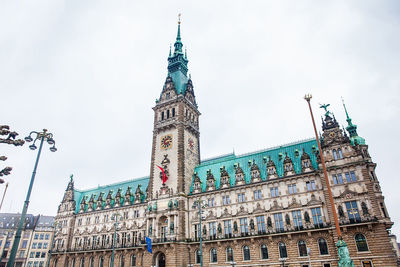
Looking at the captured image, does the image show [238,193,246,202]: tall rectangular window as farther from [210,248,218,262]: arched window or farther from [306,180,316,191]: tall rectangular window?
[306,180,316,191]: tall rectangular window

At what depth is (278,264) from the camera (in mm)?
45500

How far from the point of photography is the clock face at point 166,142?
213 ft

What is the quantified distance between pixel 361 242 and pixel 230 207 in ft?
73.3

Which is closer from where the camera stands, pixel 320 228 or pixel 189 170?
pixel 320 228

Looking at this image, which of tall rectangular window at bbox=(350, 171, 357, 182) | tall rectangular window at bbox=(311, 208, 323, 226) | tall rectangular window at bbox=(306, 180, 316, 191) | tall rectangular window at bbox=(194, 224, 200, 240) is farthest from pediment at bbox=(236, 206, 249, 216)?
tall rectangular window at bbox=(350, 171, 357, 182)

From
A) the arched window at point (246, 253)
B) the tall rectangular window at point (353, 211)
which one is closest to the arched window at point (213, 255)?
the arched window at point (246, 253)

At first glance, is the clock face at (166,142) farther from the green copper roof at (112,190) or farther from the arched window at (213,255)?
the arched window at (213,255)

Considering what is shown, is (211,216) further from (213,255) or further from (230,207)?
(213,255)

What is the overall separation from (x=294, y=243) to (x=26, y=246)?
92992 millimetres

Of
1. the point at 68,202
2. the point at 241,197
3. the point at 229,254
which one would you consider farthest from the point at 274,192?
the point at 68,202

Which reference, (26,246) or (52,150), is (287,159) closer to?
(52,150)

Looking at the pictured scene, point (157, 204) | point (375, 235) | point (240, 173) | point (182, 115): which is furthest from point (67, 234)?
point (375, 235)

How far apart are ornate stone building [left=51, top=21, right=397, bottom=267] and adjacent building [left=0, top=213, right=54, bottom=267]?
2748 centimetres

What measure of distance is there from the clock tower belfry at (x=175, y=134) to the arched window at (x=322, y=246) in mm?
27509
